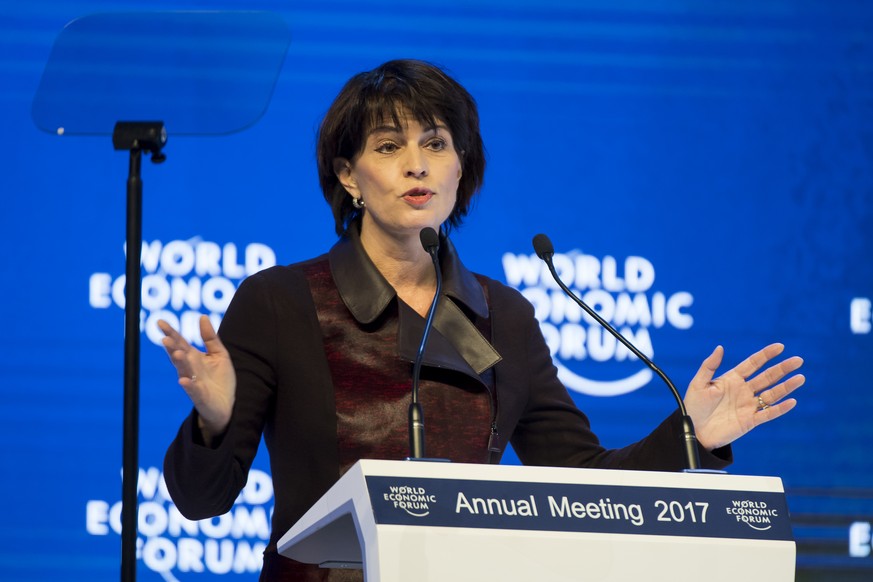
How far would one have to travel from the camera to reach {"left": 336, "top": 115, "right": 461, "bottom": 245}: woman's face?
6.57 ft

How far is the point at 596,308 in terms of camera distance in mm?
3031

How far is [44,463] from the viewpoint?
2879 millimetres

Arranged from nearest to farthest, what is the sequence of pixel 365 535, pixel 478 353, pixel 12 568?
1. pixel 365 535
2. pixel 478 353
3. pixel 12 568

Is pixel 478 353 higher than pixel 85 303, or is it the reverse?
pixel 85 303

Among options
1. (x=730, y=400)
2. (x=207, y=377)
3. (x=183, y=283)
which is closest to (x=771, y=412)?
(x=730, y=400)

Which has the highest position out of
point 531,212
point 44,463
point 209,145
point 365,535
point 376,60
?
point 376,60

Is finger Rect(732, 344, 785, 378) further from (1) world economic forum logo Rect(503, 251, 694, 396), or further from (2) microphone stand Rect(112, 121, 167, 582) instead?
(1) world economic forum logo Rect(503, 251, 694, 396)

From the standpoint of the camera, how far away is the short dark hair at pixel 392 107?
2.04 m

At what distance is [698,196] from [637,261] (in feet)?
1.00

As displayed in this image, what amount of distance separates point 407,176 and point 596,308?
3.84 feet

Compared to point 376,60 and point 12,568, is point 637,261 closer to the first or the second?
point 376,60

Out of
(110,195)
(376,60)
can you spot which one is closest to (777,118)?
(376,60)

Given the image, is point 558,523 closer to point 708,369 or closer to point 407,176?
point 708,369

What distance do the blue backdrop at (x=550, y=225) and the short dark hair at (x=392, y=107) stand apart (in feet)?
2.95
